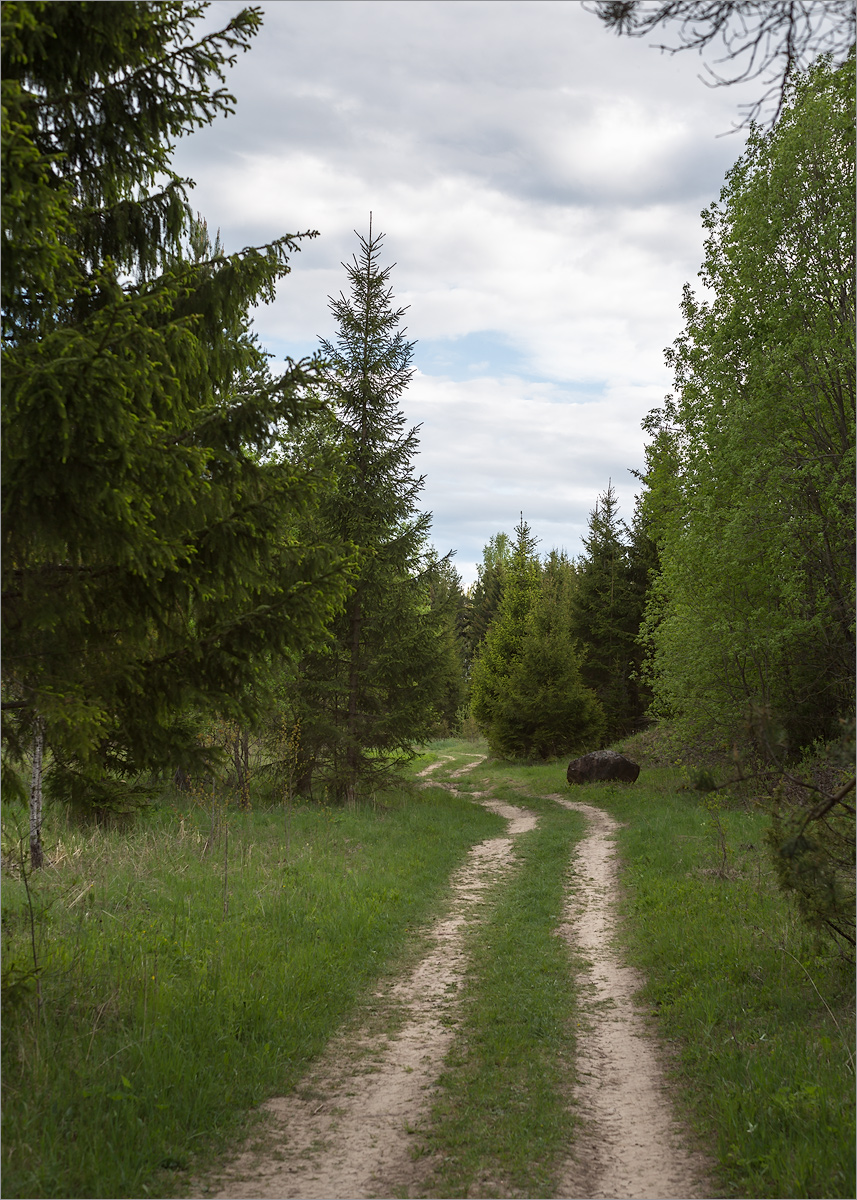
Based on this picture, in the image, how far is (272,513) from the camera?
17.7ft

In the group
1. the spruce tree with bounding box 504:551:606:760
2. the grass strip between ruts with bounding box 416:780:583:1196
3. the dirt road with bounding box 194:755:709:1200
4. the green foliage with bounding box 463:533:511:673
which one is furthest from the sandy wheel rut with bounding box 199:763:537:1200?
the green foliage with bounding box 463:533:511:673

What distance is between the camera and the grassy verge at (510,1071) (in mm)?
4664

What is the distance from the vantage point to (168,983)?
267 inches

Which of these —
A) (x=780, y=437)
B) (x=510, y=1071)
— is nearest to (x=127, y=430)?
(x=510, y=1071)

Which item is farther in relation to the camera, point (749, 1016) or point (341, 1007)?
point (341, 1007)

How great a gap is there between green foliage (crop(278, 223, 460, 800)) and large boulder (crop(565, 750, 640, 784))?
8432mm

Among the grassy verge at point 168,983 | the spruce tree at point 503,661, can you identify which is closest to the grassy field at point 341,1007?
the grassy verge at point 168,983

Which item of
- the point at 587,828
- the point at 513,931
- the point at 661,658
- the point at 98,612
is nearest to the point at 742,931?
the point at 513,931

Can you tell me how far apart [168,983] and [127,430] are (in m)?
4.92

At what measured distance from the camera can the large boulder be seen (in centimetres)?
2538

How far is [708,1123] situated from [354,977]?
3779mm

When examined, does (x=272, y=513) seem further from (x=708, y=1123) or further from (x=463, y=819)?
(x=463, y=819)

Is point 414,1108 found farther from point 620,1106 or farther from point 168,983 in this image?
point 168,983

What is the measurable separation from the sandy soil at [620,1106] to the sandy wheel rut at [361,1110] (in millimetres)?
1105
